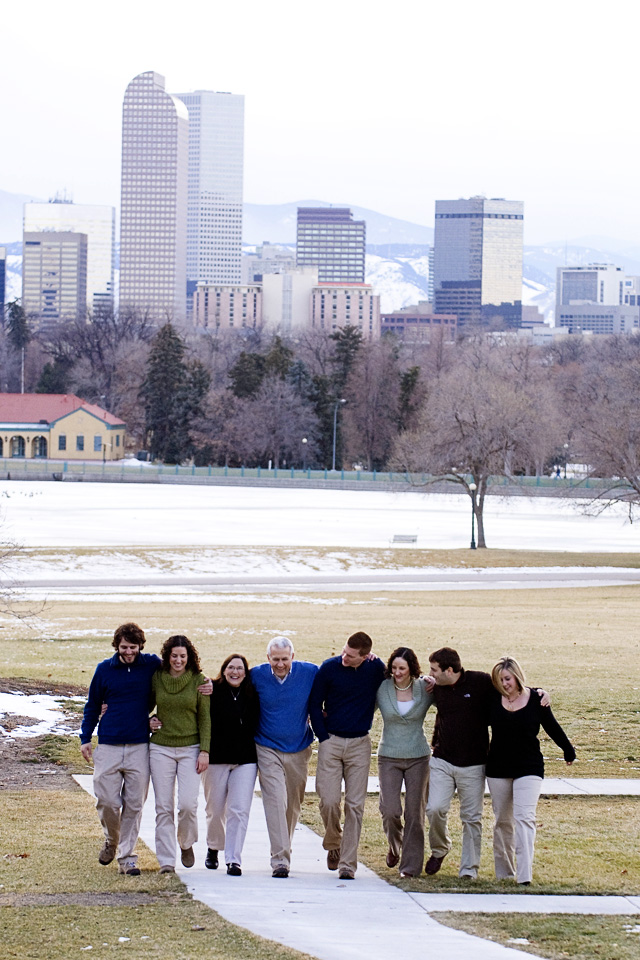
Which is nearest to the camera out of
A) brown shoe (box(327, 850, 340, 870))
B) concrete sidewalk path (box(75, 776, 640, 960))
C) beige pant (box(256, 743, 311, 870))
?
concrete sidewalk path (box(75, 776, 640, 960))

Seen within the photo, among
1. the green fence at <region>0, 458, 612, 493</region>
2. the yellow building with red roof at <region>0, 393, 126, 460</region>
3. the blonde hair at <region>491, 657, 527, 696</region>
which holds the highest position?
the yellow building with red roof at <region>0, 393, 126, 460</region>

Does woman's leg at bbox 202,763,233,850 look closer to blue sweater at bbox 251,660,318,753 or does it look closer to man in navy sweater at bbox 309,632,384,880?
blue sweater at bbox 251,660,318,753

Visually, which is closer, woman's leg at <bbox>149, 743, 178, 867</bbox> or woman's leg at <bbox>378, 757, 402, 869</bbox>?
woman's leg at <bbox>149, 743, 178, 867</bbox>

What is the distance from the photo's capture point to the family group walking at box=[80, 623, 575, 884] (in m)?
8.78

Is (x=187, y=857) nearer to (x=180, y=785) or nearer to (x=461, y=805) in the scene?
(x=180, y=785)

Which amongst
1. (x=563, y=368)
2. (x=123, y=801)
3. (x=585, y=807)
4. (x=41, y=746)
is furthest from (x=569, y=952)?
(x=563, y=368)

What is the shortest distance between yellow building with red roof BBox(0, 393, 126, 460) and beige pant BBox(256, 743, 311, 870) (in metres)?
98.4

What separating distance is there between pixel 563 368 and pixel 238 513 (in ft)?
266

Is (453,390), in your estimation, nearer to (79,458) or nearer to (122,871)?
(79,458)

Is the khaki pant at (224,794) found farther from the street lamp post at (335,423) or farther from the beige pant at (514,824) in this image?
the street lamp post at (335,423)

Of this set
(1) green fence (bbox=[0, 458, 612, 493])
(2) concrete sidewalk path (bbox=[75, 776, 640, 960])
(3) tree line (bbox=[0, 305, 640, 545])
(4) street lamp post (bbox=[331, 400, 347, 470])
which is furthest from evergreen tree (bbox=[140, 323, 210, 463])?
(2) concrete sidewalk path (bbox=[75, 776, 640, 960])

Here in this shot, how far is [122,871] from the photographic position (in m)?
8.70

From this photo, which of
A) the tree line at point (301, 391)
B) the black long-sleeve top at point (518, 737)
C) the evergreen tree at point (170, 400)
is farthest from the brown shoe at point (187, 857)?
the evergreen tree at point (170, 400)

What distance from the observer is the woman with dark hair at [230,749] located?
8953 mm
